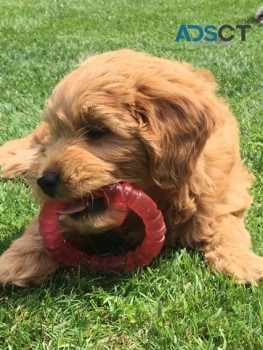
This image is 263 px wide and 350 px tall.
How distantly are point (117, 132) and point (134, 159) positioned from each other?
0.16m

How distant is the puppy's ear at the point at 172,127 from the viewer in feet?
8.07

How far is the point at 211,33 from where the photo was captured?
34.7 ft

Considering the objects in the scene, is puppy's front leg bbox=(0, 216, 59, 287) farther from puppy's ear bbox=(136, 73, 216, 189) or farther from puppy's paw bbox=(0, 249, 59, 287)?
puppy's ear bbox=(136, 73, 216, 189)

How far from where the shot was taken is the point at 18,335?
2229 millimetres

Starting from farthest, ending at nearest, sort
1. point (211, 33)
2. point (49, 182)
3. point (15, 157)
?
1. point (211, 33)
2. point (15, 157)
3. point (49, 182)

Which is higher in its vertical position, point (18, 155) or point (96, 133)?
point (96, 133)

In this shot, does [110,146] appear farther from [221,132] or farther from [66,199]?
[221,132]

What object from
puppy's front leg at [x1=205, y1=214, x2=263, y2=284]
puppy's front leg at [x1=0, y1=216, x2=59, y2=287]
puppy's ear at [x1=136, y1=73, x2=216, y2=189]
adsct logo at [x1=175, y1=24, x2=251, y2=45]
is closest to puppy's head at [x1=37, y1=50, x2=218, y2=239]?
puppy's ear at [x1=136, y1=73, x2=216, y2=189]

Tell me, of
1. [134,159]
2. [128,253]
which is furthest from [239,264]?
[134,159]

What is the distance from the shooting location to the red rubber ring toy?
246 cm

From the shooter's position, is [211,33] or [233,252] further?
[211,33]

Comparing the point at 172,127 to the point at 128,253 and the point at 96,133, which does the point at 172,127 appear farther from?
the point at 128,253

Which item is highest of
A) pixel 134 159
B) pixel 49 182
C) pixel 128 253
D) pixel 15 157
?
pixel 134 159

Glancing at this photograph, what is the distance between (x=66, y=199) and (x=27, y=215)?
1074 millimetres
